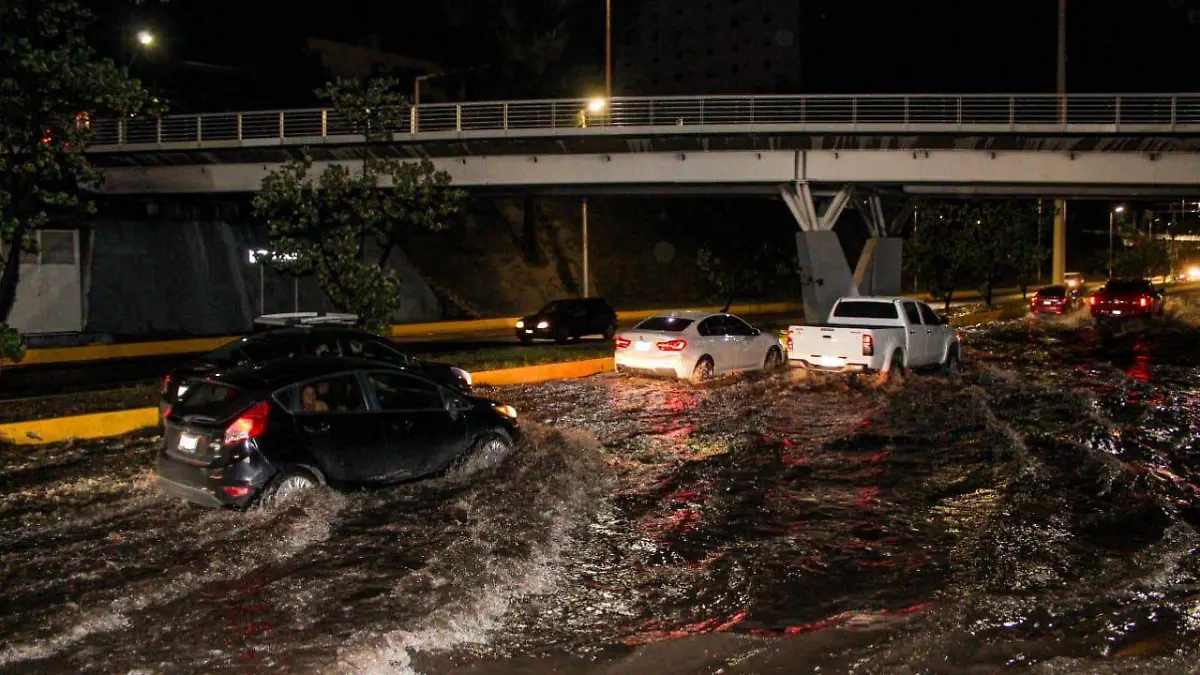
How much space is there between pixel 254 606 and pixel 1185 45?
13722 cm

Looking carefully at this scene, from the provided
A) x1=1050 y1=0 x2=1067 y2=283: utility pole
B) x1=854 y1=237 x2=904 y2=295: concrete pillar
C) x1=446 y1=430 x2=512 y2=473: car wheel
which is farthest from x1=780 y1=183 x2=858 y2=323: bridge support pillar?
x1=446 y1=430 x2=512 y2=473: car wheel

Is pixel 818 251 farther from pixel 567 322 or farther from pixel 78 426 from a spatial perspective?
pixel 78 426

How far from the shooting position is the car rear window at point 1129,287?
124 ft

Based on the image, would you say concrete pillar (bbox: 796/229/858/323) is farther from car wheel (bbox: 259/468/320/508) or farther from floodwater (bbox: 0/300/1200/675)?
Answer: car wheel (bbox: 259/468/320/508)

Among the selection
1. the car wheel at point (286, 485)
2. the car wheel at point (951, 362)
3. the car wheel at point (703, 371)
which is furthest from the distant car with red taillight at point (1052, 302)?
the car wheel at point (286, 485)

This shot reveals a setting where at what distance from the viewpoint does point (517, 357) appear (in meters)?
23.2

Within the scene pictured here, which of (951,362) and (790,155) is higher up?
(790,155)

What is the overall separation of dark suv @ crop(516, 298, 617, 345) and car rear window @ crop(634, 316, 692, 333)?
31.1ft

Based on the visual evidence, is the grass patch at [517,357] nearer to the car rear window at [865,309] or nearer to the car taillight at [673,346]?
the car taillight at [673,346]

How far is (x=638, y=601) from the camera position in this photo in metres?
7.20

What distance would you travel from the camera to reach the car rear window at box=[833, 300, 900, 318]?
20.5 metres

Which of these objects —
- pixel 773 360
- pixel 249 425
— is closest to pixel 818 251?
pixel 773 360

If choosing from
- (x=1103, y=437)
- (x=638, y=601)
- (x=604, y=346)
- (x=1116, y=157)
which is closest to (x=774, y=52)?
(x=1116, y=157)

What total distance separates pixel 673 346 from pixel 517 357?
4618mm
